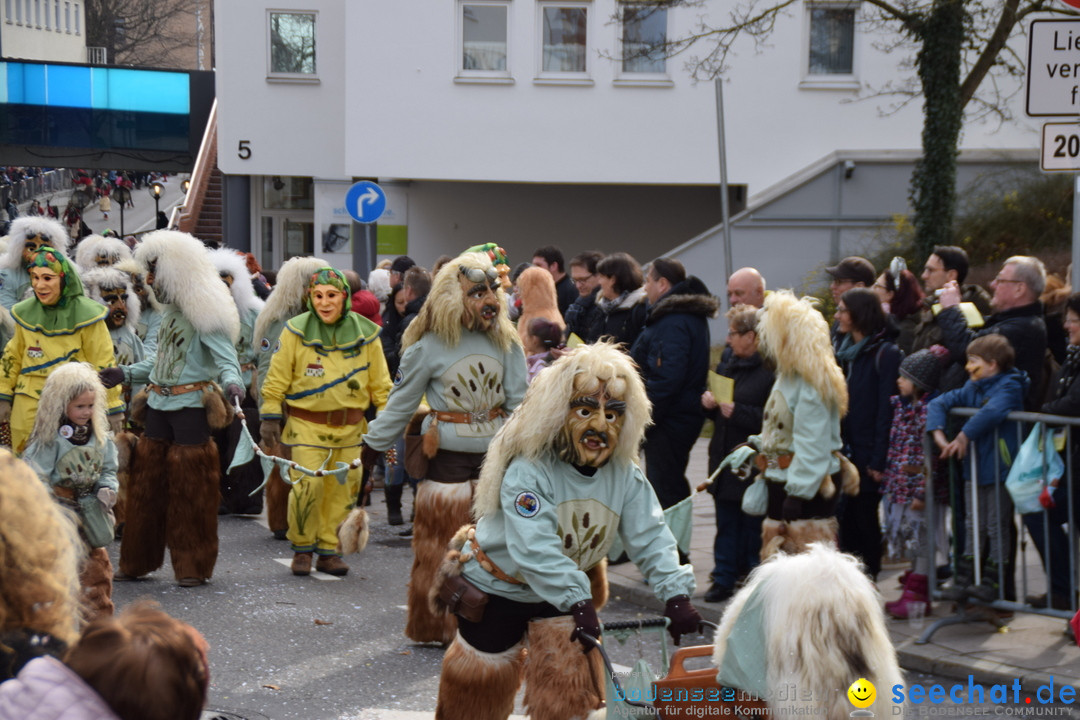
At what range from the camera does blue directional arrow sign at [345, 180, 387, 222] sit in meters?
16.3

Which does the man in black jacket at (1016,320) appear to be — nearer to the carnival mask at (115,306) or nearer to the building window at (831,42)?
the carnival mask at (115,306)

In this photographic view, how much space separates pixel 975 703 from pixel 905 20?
577 inches

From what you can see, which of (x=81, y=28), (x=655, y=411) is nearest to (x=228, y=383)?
(x=655, y=411)

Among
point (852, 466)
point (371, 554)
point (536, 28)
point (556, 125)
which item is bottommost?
point (371, 554)

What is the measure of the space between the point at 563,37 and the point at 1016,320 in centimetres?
1802

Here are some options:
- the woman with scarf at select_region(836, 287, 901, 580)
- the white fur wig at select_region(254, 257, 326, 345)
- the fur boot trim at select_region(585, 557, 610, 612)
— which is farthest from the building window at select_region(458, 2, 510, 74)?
the fur boot trim at select_region(585, 557, 610, 612)

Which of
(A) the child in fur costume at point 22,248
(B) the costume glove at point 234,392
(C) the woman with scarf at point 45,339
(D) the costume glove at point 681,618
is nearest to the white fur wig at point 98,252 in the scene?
(A) the child in fur costume at point 22,248

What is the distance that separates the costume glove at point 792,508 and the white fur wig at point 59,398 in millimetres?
3631

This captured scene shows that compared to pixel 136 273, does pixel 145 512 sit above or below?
below

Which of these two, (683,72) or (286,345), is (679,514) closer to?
(286,345)

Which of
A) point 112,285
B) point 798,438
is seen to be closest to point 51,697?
Result: point 798,438

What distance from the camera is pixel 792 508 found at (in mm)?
6547

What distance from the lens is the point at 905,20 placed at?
18297mm

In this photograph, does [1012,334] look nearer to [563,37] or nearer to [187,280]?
[187,280]
